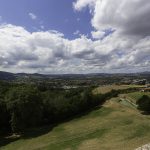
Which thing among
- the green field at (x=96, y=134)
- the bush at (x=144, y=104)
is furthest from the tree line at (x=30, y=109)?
the bush at (x=144, y=104)

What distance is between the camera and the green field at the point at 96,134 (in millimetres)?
42156

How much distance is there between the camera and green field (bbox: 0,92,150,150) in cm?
4216

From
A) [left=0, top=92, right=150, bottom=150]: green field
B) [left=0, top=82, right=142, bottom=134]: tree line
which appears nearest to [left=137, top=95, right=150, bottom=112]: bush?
[left=0, top=92, right=150, bottom=150]: green field

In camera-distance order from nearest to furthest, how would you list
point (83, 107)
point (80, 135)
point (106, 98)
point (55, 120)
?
point (80, 135) < point (55, 120) < point (83, 107) < point (106, 98)

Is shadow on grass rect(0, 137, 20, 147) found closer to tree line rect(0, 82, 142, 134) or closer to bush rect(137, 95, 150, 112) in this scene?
tree line rect(0, 82, 142, 134)

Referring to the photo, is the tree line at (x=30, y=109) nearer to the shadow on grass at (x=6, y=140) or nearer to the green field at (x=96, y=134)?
the shadow on grass at (x=6, y=140)

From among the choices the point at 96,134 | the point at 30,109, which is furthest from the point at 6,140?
the point at 96,134

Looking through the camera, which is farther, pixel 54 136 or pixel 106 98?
pixel 106 98

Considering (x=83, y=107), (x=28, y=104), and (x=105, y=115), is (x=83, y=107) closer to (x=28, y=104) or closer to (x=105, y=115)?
(x=105, y=115)

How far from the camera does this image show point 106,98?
283 ft

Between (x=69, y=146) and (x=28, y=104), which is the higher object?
(x=28, y=104)

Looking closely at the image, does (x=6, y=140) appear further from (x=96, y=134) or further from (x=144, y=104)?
(x=144, y=104)

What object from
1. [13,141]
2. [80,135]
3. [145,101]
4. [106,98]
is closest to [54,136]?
[80,135]

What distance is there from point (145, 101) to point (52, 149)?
31.0m
